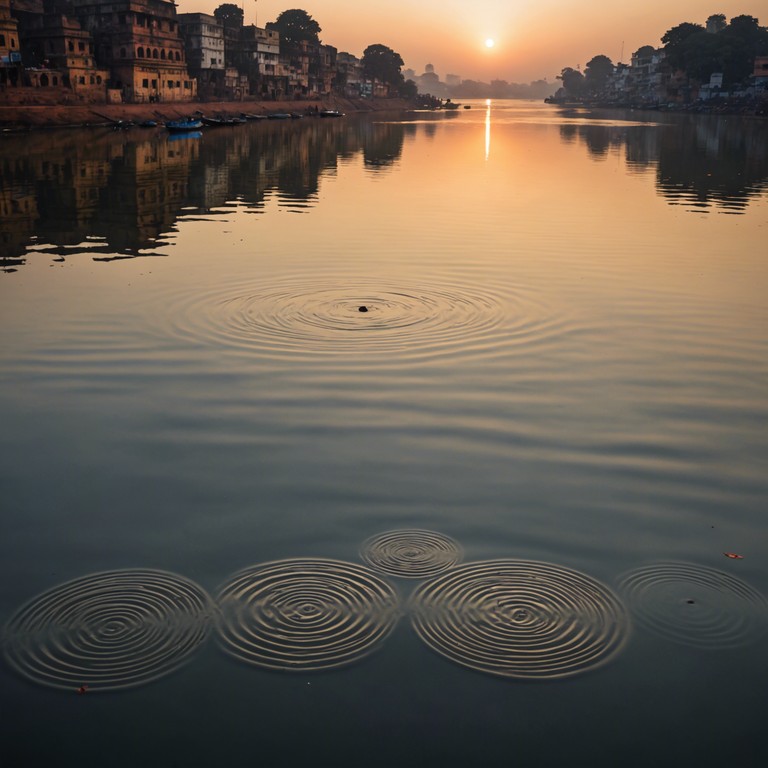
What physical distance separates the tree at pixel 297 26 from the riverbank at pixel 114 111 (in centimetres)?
4032

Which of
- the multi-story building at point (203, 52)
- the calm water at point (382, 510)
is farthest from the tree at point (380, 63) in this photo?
the calm water at point (382, 510)

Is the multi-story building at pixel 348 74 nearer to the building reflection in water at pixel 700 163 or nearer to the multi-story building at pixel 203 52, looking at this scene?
the multi-story building at pixel 203 52

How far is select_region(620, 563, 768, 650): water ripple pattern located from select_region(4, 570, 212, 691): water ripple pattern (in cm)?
269

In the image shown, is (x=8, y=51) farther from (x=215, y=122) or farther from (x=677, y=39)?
(x=677, y=39)

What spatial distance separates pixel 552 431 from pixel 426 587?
3.00 meters

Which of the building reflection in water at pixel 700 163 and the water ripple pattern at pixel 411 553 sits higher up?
the building reflection in water at pixel 700 163

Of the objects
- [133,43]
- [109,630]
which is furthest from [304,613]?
[133,43]

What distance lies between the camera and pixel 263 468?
677 cm

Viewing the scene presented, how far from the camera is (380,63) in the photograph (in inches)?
7180

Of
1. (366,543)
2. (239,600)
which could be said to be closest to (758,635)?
(366,543)

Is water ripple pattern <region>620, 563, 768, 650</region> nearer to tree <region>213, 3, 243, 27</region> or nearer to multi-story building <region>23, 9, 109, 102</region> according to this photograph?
multi-story building <region>23, 9, 109, 102</region>

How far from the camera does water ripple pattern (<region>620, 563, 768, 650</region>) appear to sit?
15.3ft

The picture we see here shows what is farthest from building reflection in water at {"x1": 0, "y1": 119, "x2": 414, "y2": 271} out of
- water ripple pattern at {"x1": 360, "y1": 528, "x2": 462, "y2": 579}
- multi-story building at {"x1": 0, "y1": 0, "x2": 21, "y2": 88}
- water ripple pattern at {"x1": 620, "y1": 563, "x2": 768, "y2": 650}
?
multi-story building at {"x1": 0, "y1": 0, "x2": 21, "y2": 88}

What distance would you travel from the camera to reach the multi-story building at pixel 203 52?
93.2 meters
